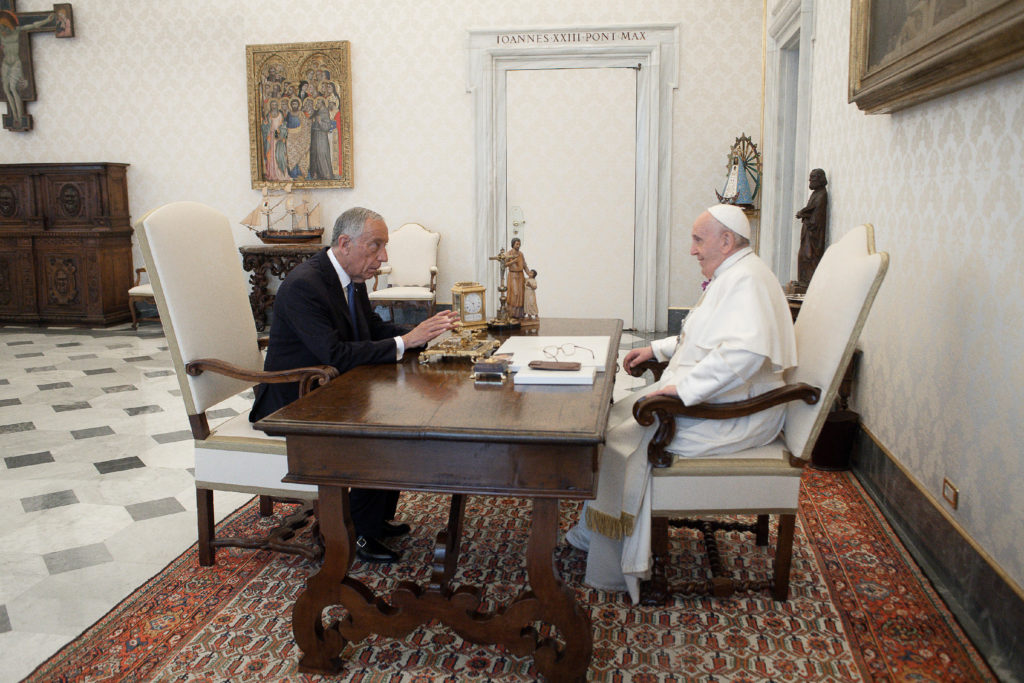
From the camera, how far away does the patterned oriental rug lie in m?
2.54

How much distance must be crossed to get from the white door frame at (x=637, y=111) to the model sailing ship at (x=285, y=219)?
176 centimetres

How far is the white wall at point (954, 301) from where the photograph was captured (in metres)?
2.63

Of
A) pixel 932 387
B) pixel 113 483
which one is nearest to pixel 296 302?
pixel 113 483

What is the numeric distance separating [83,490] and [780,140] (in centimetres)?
599

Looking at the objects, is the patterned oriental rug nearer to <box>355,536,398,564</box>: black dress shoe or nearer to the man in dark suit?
<box>355,536,398,564</box>: black dress shoe

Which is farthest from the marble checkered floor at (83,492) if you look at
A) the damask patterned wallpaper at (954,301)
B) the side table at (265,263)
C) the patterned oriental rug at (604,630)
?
the damask patterned wallpaper at (954,301)

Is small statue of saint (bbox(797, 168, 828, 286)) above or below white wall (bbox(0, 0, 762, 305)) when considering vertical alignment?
below

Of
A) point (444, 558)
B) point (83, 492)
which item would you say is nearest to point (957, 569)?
point (444, 558)

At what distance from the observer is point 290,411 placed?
2.43 meters

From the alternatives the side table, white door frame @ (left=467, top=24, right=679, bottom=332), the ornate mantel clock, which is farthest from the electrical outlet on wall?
the side table

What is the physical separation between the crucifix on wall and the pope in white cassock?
8853 millimetres

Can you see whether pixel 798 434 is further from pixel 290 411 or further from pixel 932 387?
pixel 290 411

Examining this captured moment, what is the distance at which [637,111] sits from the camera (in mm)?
8375

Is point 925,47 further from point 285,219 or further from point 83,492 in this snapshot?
point 285,219
